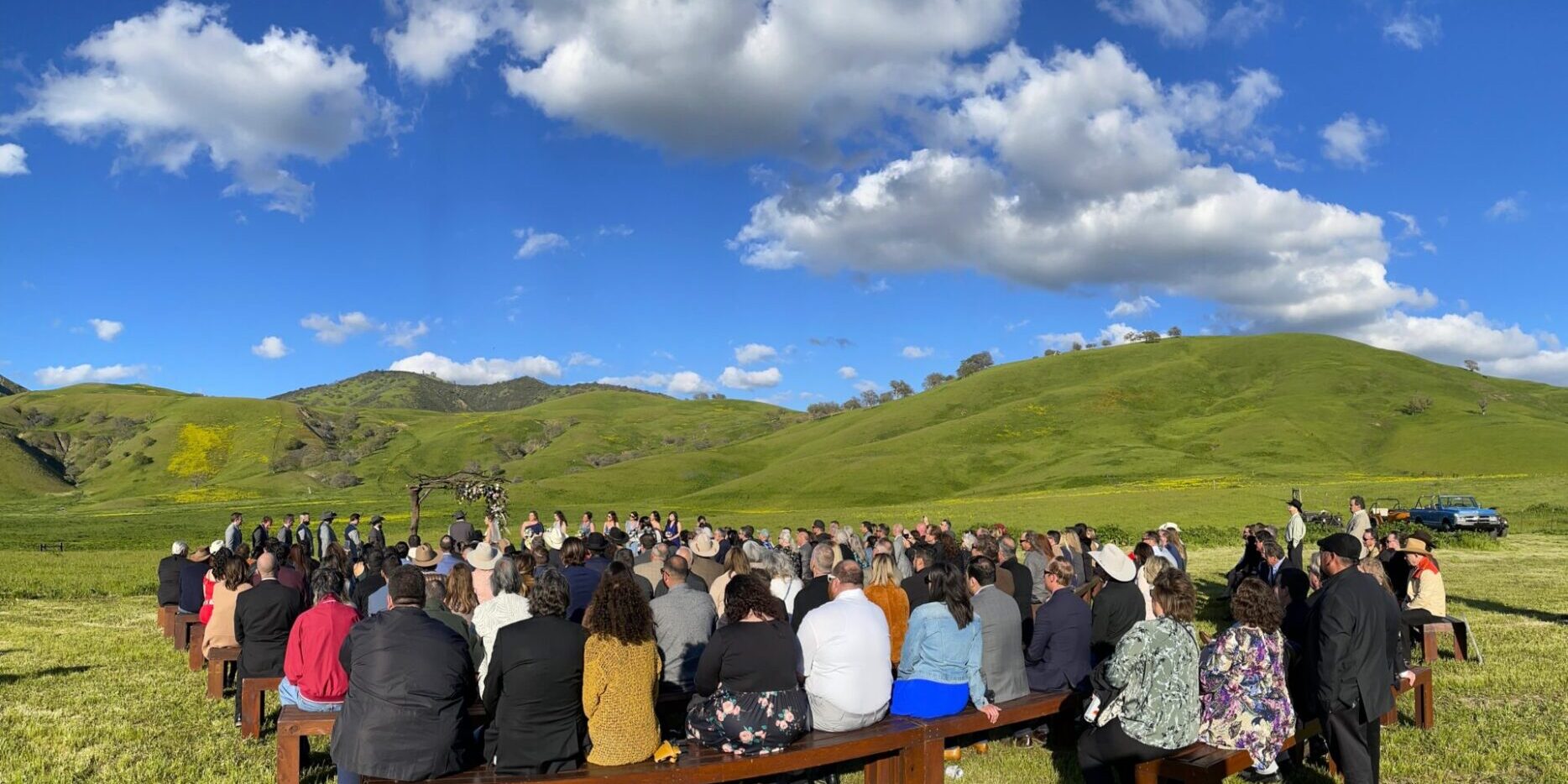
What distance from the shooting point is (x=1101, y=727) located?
6.40 metres

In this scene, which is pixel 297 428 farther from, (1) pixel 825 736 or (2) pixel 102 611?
(1) pixel 825 736

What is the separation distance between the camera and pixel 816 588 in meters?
9.19

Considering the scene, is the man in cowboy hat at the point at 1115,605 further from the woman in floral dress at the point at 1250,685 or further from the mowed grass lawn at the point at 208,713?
the woman in floral dress at the point at 1250,685

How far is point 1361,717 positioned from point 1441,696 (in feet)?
14.9

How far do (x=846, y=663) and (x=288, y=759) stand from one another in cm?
470

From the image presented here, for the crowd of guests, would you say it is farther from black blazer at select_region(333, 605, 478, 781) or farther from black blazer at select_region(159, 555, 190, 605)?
black blazer at select_region(159, 555, 190, 605)

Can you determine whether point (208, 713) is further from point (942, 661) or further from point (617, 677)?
point (942, 661)

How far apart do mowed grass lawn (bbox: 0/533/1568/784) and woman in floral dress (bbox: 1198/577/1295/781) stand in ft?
5.68

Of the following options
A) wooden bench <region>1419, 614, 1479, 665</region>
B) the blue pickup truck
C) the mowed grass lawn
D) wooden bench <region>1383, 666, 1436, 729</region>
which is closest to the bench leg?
the mowed grass lawn

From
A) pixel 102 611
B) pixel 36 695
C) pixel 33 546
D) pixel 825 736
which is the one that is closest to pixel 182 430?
pixel 33 546

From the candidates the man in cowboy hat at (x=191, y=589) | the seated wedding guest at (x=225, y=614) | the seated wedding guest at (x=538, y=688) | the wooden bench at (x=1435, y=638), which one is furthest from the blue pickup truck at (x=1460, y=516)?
the man in cowboy hat at (x=191, y=589)

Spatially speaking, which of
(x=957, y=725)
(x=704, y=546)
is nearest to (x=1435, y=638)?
(x=957, y=725)

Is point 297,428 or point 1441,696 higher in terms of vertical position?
point 297,428

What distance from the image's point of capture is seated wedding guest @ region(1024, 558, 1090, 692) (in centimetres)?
827
